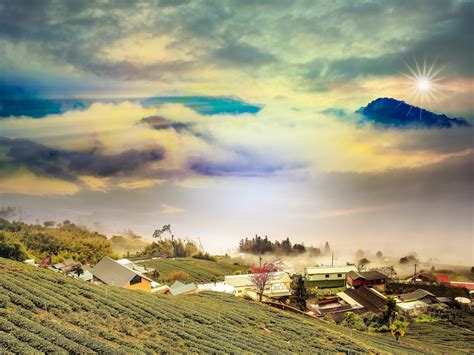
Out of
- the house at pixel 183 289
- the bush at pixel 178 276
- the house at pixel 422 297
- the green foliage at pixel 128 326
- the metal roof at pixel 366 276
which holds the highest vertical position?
the green foliage at pixel 128 326

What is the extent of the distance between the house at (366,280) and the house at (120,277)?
48747mm

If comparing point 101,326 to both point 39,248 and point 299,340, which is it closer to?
point 299,340

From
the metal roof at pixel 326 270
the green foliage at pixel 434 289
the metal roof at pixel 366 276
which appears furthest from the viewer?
the metal roof at pixel 326 270

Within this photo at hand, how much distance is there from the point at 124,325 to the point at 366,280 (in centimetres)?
7617

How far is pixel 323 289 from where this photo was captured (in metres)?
89.6

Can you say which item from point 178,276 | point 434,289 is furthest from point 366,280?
point 178,276

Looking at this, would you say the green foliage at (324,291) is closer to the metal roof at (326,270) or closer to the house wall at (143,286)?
the metal roof at (326,270)

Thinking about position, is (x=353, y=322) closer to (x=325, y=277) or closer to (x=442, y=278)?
(x=325, y=277)

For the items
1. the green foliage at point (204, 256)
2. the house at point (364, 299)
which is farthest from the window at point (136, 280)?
the green foliage at point (204, 256)

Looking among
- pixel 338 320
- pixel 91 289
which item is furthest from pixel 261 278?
pixel 91 289

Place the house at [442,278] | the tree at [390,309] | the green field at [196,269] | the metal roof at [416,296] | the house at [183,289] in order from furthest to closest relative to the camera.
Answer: the house at [442,278] → the green field at [196,269] → the metal roof at [416,296] → the house at [183,289] → the tree at [390,309]

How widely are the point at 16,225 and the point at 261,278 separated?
84596 mm

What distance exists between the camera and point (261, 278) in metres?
64.0

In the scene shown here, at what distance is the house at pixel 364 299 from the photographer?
72.5 m
